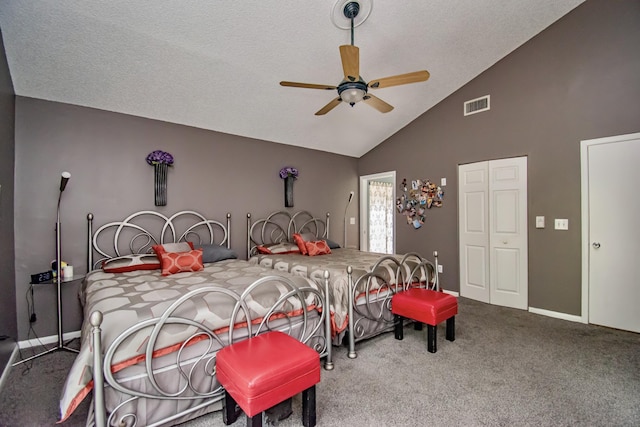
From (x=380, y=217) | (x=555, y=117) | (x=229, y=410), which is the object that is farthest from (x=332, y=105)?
(x=380, y=217)

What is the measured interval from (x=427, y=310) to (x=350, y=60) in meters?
2.19

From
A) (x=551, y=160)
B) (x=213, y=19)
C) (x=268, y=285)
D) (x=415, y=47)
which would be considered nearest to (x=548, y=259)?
(x=551, y=160)

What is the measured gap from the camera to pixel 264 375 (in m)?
1.43

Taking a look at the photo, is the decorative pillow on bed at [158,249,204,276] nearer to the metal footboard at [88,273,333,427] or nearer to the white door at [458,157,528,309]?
the metal footboard at [88,273,333,427]

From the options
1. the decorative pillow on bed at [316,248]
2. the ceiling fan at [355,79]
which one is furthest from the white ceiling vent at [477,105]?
the decorative pillow on bed at [316,248]

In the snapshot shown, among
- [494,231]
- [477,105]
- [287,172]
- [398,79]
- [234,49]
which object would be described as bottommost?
[494,231]

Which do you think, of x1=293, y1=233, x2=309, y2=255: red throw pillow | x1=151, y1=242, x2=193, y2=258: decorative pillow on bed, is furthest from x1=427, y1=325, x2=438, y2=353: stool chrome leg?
x1=151, y1=242, x2=193, y2=258: decorative pillow on bed

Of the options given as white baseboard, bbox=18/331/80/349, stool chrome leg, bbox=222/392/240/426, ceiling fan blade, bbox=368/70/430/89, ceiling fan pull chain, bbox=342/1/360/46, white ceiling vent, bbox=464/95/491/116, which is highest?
ceiling fan pull chain, bbox=342/1/360/46

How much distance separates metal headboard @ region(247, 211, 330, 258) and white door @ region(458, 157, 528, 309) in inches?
91.5

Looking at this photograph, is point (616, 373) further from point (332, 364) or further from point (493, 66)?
point (493, 66)

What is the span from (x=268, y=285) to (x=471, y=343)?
6.84 feet

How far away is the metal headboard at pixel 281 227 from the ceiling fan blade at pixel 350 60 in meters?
2.64

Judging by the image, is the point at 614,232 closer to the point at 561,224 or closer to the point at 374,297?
the point at 561,224

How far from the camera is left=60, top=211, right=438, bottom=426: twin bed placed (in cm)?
146
